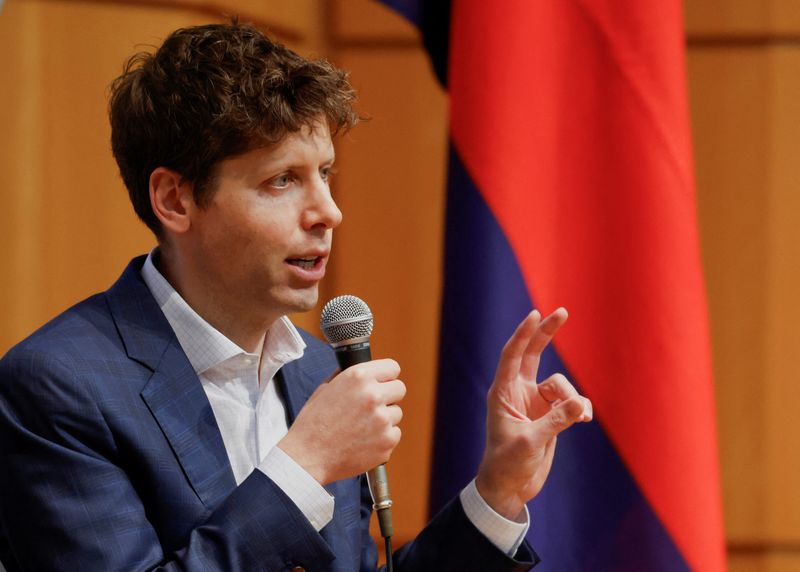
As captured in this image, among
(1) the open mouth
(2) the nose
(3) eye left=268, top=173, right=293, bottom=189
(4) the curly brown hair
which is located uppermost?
(4) the curly brown hair

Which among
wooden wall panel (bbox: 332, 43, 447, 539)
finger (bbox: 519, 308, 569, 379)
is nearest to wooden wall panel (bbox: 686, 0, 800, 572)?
wooden wall panel (bbox: 332, 43, 447, 539)

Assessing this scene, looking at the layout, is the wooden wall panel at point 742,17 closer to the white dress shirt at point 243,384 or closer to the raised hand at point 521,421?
the raised hand at point 521,421

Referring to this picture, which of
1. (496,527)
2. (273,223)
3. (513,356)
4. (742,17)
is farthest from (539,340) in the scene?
(742,17)

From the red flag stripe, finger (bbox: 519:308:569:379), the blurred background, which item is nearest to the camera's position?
finger (bbox: 519:308:569:379)

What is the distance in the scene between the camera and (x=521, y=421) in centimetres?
137

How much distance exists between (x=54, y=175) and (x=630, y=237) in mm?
1181

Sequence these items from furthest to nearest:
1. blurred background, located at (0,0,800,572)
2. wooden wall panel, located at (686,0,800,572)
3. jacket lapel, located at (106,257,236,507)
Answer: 1. wooden wall panel, located at (686,0,800,572)
2. blurred background, located at (0,0,800,572)
3. jacket lapel, located at (106,257,236,507)

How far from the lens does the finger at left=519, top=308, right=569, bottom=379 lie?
1.33 meters

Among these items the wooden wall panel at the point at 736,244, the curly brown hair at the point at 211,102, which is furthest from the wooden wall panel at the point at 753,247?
the curly brown hair at the point at 211,102

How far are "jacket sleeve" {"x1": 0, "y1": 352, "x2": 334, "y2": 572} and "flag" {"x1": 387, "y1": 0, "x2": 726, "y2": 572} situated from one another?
2.55 ft

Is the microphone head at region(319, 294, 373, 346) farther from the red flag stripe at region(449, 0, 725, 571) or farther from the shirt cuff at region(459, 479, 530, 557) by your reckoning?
the red flag stripe at region(449, 0, 725, 571)

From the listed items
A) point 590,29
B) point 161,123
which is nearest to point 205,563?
point 161,123

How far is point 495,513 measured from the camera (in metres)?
1.37

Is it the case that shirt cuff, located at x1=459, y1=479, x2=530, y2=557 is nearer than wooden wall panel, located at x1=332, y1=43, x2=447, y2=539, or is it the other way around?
shirt cuff, located at x1=459, y1=479, x2=530, y2=557
